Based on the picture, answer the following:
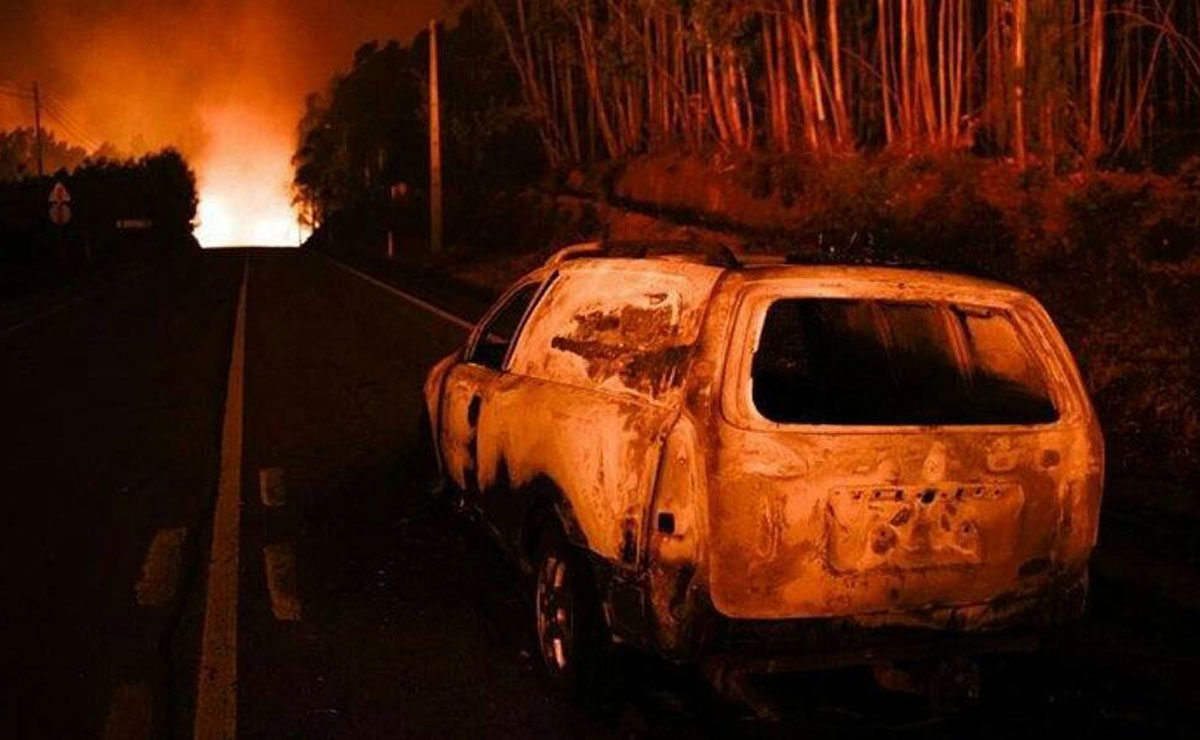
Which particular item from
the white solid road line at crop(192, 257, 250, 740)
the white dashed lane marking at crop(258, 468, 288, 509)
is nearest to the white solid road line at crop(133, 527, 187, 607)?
the white solid road line at crop(192, 257, 250, 740)

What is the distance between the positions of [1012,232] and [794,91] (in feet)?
51.0

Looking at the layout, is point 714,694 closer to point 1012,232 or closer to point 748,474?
point 748,474

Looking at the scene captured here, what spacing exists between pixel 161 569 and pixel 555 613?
2.47 meters

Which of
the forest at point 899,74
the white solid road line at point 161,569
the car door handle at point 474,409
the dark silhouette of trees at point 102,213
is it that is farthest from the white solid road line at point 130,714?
the dark silhouette of trees at point 102,213

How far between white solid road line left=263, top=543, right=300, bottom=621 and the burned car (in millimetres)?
1305

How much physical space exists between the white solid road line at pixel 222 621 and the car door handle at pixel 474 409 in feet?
4.44

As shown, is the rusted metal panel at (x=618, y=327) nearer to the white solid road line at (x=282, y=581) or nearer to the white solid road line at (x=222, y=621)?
the white solid road line at (x=282, y=581)

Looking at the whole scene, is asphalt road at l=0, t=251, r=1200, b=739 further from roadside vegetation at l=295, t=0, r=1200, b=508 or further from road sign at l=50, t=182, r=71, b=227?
road sign at l=50, t=182, r=71, b=227

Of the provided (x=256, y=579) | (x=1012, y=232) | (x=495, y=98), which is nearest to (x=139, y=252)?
(x=495, y=98)

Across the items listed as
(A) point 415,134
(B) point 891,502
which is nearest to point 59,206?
(B) point 891,502

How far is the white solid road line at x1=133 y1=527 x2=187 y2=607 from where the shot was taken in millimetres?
5570

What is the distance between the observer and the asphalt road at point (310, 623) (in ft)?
14.1

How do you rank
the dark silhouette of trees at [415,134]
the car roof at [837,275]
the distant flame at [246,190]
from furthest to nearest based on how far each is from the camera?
1. the distant flame at [246,190]
2. the dark silhouette of trees at [415,134]
3. the car roof at [837,275]

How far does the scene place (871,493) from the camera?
3885 mm
